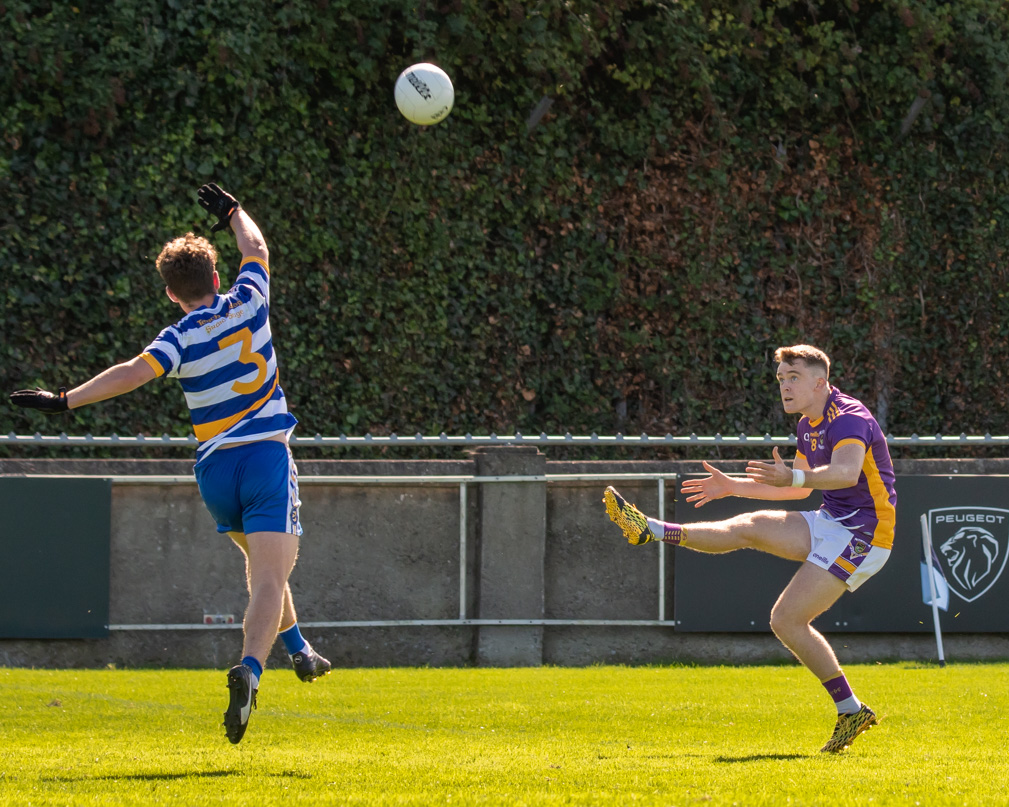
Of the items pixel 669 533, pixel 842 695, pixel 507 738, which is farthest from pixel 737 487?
pixel 507 738

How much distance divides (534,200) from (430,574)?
4.62 metres

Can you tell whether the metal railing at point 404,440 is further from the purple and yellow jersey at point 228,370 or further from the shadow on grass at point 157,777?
the shadow on grass at point 157,777

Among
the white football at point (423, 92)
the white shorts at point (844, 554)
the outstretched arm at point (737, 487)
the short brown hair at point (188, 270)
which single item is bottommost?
the white shorts at point (844, 554)

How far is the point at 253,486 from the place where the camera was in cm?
543

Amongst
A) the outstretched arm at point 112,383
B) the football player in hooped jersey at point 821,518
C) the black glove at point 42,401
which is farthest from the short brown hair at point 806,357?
the black glove at point 42,401

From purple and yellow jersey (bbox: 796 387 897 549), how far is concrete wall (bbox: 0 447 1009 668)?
191 inches

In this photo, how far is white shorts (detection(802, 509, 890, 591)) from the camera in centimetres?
608

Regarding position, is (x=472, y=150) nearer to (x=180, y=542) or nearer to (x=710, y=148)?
(x=710, y=148)

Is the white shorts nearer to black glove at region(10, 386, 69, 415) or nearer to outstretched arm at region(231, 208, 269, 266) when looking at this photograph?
outstretched arm at region(231, 208, 269, 266)

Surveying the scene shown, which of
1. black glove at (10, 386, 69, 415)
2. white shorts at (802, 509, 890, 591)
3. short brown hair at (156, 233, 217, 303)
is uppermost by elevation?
short brown hair at (156, 233, 217, 303)

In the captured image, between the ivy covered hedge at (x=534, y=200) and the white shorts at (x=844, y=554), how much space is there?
737 centimetres

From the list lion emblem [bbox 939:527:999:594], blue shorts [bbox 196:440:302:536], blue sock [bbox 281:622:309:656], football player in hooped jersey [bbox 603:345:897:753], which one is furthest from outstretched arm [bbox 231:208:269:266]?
lion emblem [bbox 939:527:999:594]

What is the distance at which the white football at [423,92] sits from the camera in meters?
9.83

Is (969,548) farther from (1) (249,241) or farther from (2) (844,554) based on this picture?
(1) (249,241)
